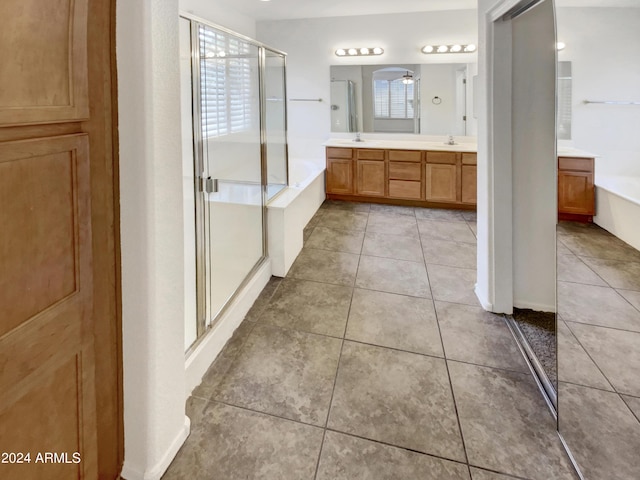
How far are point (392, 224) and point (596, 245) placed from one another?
275 centimetres

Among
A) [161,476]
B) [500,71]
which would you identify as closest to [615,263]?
[500,71]

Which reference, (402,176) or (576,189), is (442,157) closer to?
(402,176)

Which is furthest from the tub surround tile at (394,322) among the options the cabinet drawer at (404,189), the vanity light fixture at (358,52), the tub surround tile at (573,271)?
the vanity light fixture at (358,52)

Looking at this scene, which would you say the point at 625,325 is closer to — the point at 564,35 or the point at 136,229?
the point at 564,35

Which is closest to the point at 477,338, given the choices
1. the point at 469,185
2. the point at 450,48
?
the point at 469,185

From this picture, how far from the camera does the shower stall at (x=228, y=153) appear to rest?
204cm

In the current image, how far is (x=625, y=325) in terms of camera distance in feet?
4.39

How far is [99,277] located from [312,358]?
120cm

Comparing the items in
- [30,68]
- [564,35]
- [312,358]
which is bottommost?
[312,358]

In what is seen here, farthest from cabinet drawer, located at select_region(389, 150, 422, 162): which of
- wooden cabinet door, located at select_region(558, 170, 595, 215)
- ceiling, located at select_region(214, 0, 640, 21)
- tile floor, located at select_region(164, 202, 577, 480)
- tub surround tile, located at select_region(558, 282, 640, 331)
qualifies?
tub surround tile, located at select_region(558, 282, 640, 331)

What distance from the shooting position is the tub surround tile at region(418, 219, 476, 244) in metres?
3.93

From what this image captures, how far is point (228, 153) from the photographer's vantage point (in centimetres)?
248

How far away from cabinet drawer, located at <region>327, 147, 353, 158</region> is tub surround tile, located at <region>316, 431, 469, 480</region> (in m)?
4.20

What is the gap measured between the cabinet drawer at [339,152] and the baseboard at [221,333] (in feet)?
9.16
